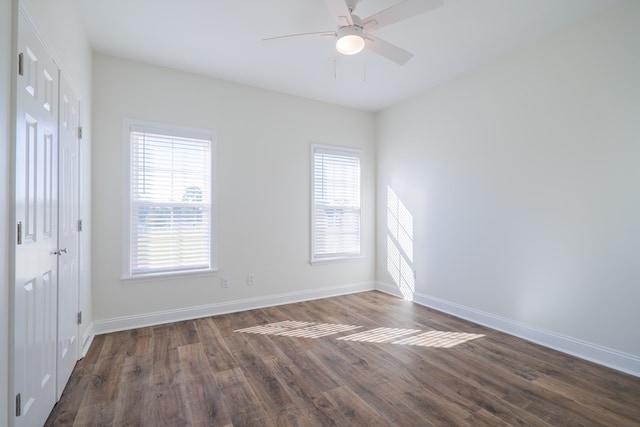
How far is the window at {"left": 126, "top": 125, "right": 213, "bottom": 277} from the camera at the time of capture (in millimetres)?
3326

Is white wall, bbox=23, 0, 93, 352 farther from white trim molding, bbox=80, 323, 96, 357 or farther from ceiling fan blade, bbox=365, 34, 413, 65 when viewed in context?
ceiling fan blade, bbox=365, 34, 413, 65

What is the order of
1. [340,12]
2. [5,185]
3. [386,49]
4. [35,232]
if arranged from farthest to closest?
[386,49] < [340,12] < [35,232] < [5,185]

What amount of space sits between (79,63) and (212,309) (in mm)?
2834

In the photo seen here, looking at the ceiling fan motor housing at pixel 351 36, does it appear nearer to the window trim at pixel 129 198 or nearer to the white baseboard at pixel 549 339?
the window trim at pixel 129 198

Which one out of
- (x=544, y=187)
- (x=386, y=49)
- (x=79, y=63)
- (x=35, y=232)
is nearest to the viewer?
(x=35, y=232)

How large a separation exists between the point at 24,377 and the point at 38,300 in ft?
1.31

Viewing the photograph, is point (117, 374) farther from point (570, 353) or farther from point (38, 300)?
point (570, 353)

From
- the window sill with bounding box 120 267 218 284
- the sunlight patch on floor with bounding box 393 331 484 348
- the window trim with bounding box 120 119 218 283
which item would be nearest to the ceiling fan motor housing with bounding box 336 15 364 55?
the window trim with bounding box 120 119 218 283

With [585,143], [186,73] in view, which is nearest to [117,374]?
[186,73]

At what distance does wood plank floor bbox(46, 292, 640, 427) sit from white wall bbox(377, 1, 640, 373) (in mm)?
497

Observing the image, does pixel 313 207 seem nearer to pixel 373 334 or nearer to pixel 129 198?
pixel 373 334

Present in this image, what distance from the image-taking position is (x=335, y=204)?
4.71 metres

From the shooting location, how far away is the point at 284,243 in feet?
13.9

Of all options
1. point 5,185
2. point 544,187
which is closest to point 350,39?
point 5,185
